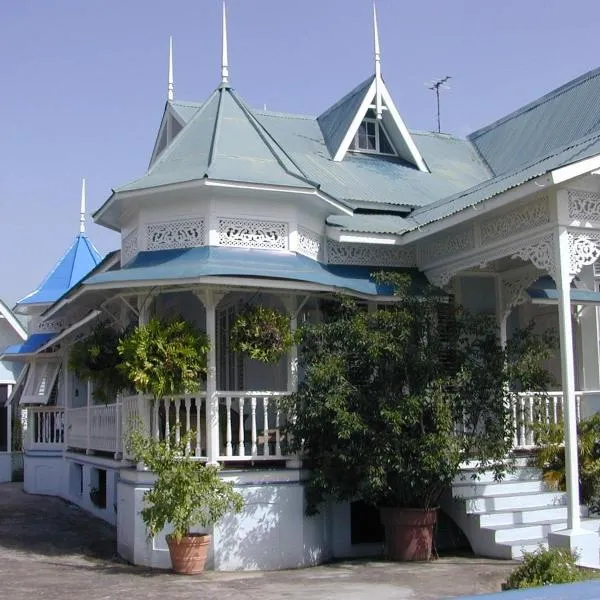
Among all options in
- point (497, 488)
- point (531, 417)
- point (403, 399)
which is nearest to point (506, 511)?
point (497, 488)

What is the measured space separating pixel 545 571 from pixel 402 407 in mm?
3139

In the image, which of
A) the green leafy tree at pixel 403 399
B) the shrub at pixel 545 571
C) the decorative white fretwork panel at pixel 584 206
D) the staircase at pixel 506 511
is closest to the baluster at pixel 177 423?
the green leafy tree at pixel 403 399

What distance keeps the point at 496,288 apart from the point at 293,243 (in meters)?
3.39

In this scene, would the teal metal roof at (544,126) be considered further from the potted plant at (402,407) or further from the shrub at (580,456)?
the potted plant at (402,407)

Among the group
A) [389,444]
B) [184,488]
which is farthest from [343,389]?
[184,488]

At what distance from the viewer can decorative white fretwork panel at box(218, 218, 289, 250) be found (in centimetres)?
1166

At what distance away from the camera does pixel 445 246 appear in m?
12.3

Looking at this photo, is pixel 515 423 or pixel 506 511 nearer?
pixel 506 511

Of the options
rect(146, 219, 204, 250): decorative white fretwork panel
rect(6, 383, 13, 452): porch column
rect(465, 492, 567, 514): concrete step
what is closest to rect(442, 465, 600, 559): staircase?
rect(465, 492, 567, 514): concrete step

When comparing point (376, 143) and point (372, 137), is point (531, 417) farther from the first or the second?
point (372, 137)

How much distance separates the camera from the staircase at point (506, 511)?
10.8 metres

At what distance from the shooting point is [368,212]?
13.7 meters

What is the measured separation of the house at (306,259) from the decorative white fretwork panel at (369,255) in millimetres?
20

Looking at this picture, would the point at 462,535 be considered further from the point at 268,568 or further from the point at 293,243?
the point at 293,243
